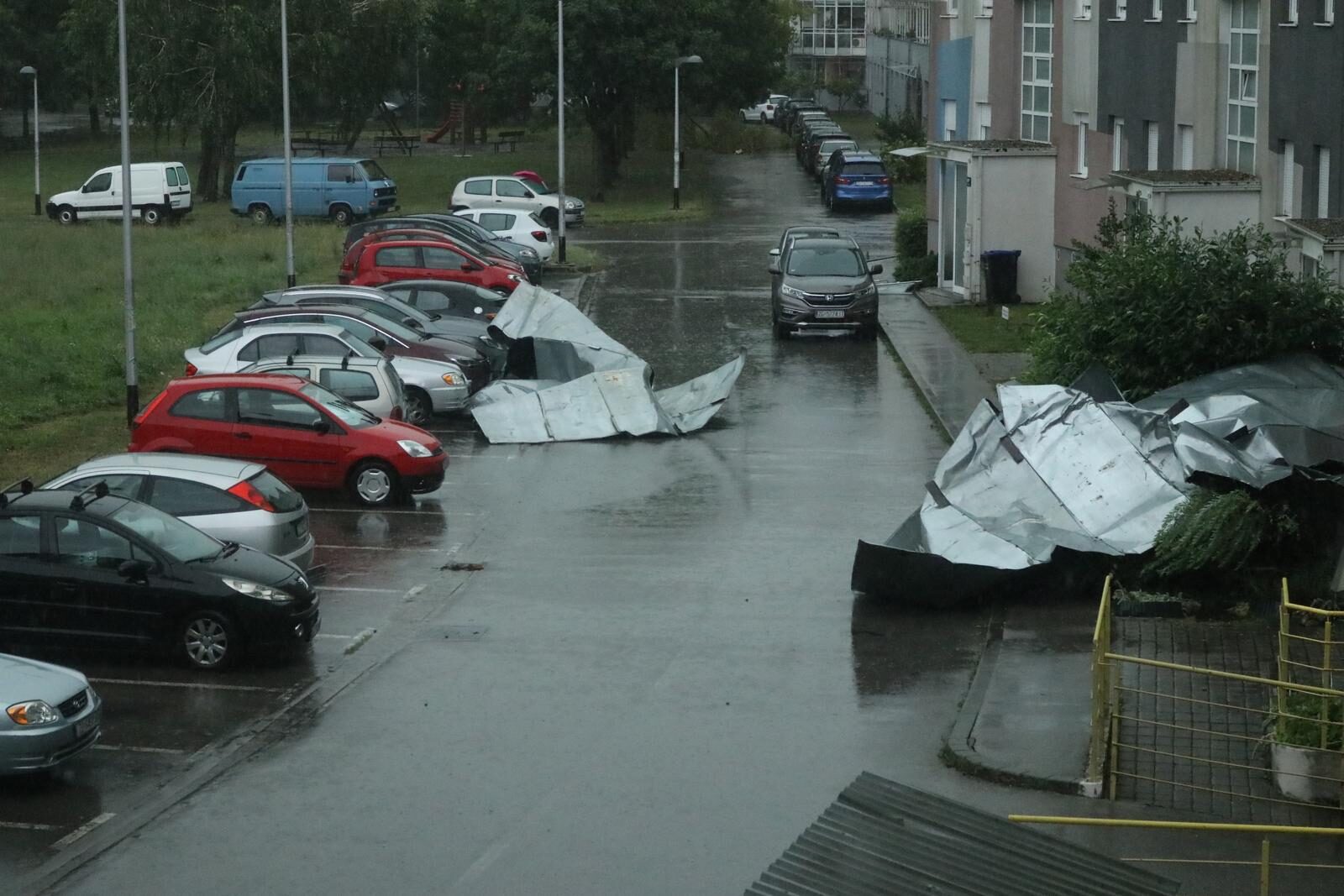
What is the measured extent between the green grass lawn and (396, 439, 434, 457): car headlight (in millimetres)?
12245

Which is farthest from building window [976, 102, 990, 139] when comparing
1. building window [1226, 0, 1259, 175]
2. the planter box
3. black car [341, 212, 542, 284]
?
the planter box

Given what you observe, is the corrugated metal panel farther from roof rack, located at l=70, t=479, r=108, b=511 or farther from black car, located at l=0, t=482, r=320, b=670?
roof rack, located at l=70, t=479, r=108, b=511

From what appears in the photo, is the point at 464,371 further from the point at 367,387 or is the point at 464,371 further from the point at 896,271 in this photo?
the point at 896,271

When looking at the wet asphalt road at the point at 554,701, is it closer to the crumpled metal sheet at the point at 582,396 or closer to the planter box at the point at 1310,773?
the crumpled metal sheet at the point at 582,396

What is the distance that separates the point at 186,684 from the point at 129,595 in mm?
868

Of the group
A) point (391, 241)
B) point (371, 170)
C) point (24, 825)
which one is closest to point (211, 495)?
point (24, 825)

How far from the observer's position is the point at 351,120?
Result: 66375mm

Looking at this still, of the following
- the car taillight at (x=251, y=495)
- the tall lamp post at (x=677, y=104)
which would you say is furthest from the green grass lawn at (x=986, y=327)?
the tall lamp post at (x=677, y=104)

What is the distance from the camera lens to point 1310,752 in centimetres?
1068

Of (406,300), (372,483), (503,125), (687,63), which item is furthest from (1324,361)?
(503,125)

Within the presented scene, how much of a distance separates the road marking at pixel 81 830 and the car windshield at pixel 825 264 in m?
23.1

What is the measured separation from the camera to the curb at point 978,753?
11.2 meters

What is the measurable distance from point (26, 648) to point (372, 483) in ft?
19.7

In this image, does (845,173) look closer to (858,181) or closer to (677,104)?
(858,181)
